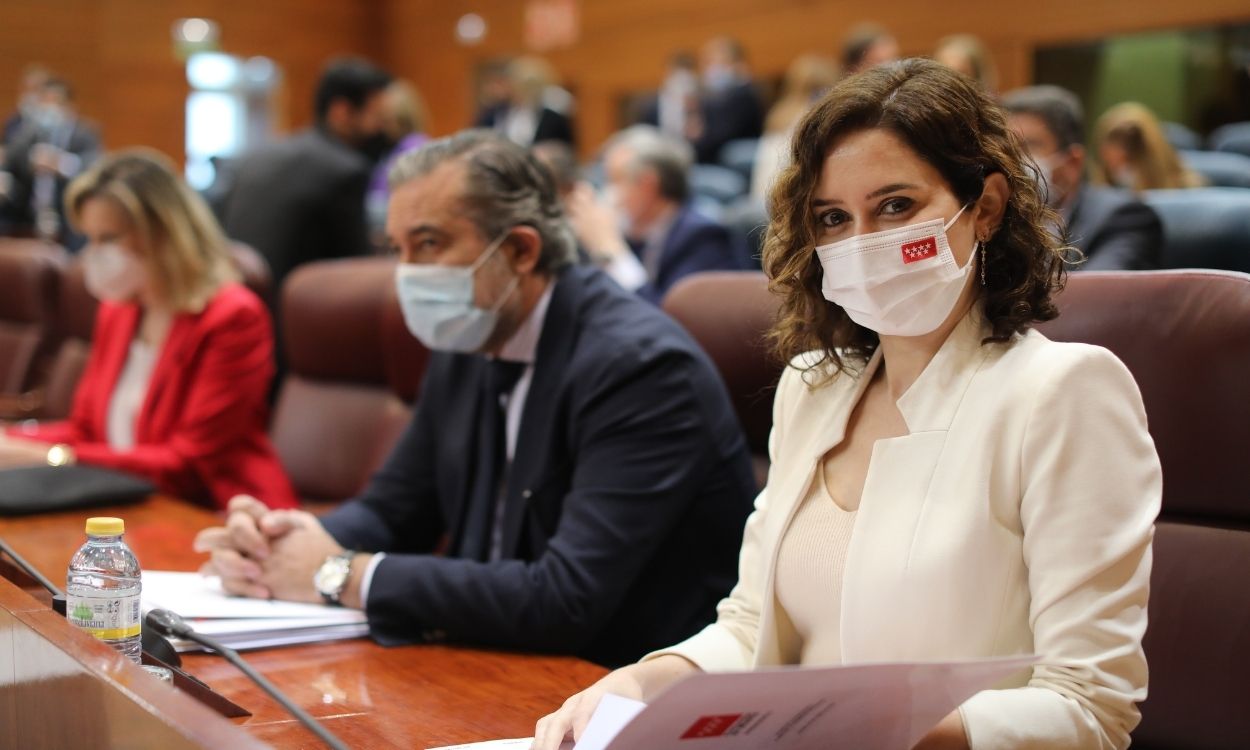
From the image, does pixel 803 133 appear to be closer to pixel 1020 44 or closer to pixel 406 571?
pixel 406 571

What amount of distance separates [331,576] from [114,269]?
162 cm

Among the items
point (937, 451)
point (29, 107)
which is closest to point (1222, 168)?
point (937, 451)

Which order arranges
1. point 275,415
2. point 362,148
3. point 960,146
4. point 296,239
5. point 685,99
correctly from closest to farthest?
point 960,146 → point 275,415 → point 296,239 → point 362,148 → point 685,99

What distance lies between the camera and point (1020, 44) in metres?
6.16

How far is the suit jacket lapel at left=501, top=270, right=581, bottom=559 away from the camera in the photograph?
179cm

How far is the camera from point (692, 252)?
434cm

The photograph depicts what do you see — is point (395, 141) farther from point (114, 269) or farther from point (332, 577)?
point (332, 577)

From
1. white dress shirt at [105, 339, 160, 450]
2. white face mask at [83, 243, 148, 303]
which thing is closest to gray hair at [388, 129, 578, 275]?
white face mask at [83, 243, 148, 303]

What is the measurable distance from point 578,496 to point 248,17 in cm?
965

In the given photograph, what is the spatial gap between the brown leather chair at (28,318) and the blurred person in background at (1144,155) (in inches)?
138

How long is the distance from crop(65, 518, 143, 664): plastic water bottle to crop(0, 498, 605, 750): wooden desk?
0.35 feet

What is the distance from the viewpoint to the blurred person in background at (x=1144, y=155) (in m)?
3.80

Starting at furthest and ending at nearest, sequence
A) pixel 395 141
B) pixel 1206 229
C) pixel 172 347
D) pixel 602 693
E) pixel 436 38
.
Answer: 1. pixel 436 38
2. pixel 395 141
3. pixel 172 347
4. pixel 1206 229
5. pixel 602 693

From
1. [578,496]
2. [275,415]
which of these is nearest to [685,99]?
[275,415]
